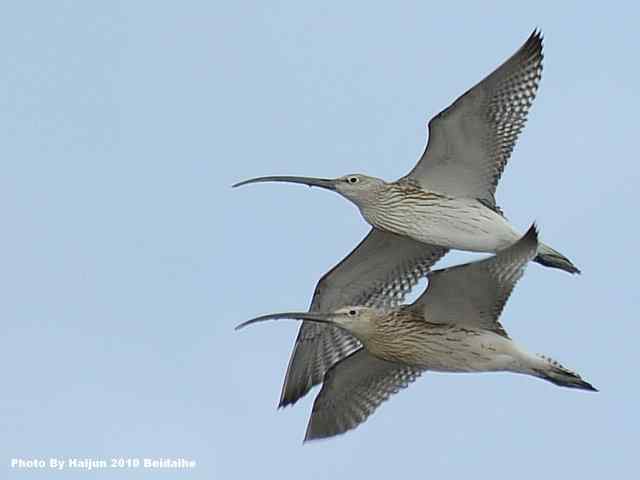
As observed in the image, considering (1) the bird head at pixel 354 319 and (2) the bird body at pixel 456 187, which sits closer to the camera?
(1) the bird head at pixel 354 319

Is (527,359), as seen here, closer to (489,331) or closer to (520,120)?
(489,331)

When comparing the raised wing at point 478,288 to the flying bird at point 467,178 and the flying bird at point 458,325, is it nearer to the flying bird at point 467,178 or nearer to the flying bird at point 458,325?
the flying bird at point 458,325

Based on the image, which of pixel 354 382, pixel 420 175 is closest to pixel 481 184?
pixel 420 175

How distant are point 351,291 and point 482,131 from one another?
248 centimetres

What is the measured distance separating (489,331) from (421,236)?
7.70 ft

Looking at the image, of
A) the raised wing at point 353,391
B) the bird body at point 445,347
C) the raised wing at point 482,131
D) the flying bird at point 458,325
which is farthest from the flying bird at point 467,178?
the bird body at point 445,347

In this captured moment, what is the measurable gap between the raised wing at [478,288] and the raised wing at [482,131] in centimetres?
225

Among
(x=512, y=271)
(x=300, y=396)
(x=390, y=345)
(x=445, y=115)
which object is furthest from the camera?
(x=300, y=396)

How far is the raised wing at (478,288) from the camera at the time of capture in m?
16.6

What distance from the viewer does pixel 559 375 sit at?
1769 cm

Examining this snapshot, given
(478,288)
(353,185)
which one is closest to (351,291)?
(353,185)

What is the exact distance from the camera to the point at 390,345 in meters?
18.3

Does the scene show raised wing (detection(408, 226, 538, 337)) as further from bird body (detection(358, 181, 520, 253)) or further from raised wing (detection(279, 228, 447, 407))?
Result: raised wing (detection(279, 228, 447, 407))

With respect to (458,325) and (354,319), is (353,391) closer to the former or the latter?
(354,319)
